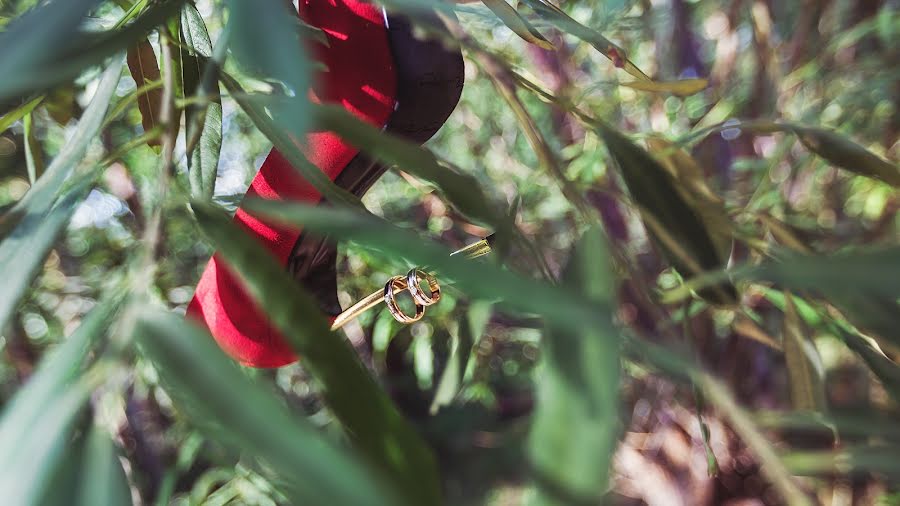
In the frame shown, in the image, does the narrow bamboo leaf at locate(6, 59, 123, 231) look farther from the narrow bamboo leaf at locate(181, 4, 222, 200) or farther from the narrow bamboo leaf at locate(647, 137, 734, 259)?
the narrow bamboo leaf at locate(647, 137, 734, 259)

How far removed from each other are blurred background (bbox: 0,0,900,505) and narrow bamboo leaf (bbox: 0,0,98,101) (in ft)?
2.29

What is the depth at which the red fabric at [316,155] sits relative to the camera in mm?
296

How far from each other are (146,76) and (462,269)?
27 centimetres

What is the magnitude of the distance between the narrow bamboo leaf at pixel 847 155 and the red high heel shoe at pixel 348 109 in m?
0.16

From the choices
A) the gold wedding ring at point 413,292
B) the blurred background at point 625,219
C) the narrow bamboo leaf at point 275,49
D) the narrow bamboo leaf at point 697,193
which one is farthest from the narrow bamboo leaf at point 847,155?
the blurred background at point 625,219

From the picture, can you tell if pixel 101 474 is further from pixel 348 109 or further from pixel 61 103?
pixel 61 103

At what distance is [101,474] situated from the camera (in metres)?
0.15

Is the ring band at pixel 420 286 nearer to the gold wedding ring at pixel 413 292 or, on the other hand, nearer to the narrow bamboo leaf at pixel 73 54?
the gold wedding ring at pixel 413 292

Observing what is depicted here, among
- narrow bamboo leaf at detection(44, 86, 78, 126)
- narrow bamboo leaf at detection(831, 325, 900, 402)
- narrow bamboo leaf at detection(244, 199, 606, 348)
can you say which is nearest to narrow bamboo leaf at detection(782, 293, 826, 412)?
narrow bamboo leaf at detection(831, 325, 900, 402)

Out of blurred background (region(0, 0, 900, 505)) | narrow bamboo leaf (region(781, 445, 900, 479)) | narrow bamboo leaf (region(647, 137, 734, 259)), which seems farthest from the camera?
blurred background (region(0, 0, 900, 505))

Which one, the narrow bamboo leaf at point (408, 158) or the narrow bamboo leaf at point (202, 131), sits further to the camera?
the narrow bamboo leaf at point (202, 131)

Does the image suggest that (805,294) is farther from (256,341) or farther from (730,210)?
(256,341)

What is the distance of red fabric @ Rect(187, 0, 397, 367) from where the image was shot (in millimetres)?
296

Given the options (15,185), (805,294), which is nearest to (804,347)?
(805,294)
